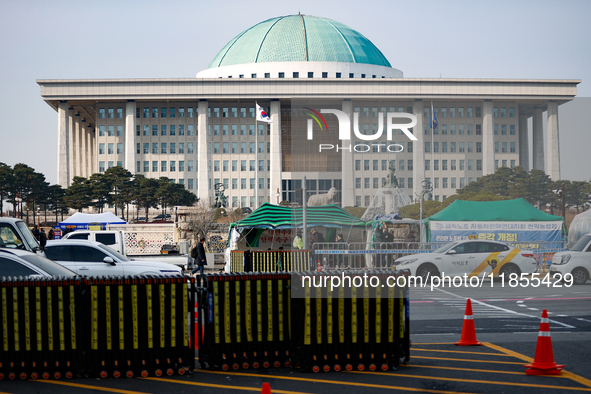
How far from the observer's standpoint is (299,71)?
368ft

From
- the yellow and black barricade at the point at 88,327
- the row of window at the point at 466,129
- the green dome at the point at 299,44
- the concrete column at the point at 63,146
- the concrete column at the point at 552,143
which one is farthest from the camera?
the green dome at the point at 299,44

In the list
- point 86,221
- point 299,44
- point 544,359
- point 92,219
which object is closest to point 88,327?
point 544,359

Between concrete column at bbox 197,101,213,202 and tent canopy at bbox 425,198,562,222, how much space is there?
8409 centimetres

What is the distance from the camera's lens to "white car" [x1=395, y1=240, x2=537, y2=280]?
798 inches

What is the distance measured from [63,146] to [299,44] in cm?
4701

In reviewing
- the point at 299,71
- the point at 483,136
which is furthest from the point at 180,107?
the point at 483,136

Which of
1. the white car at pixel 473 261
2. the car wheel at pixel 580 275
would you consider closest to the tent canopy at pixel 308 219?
the white car at pixel 473 261

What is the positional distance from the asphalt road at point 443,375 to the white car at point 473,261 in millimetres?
7902

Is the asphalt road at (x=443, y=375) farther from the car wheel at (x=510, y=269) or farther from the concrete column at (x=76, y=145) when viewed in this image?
the concrete column at (x=76, y=145)

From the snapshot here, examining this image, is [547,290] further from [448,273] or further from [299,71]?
[299,71]

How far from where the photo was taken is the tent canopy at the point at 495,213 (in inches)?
931

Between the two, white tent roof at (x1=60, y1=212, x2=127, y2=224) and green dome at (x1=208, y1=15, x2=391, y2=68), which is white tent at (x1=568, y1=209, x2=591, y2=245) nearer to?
white tent roof at (x1=60, y1=212, x2=127, y2=224)

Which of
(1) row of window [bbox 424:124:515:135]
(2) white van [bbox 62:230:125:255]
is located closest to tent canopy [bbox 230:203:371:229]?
(2) white van [bbox 62:230:125:255]

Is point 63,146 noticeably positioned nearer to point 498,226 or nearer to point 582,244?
point 498,226
